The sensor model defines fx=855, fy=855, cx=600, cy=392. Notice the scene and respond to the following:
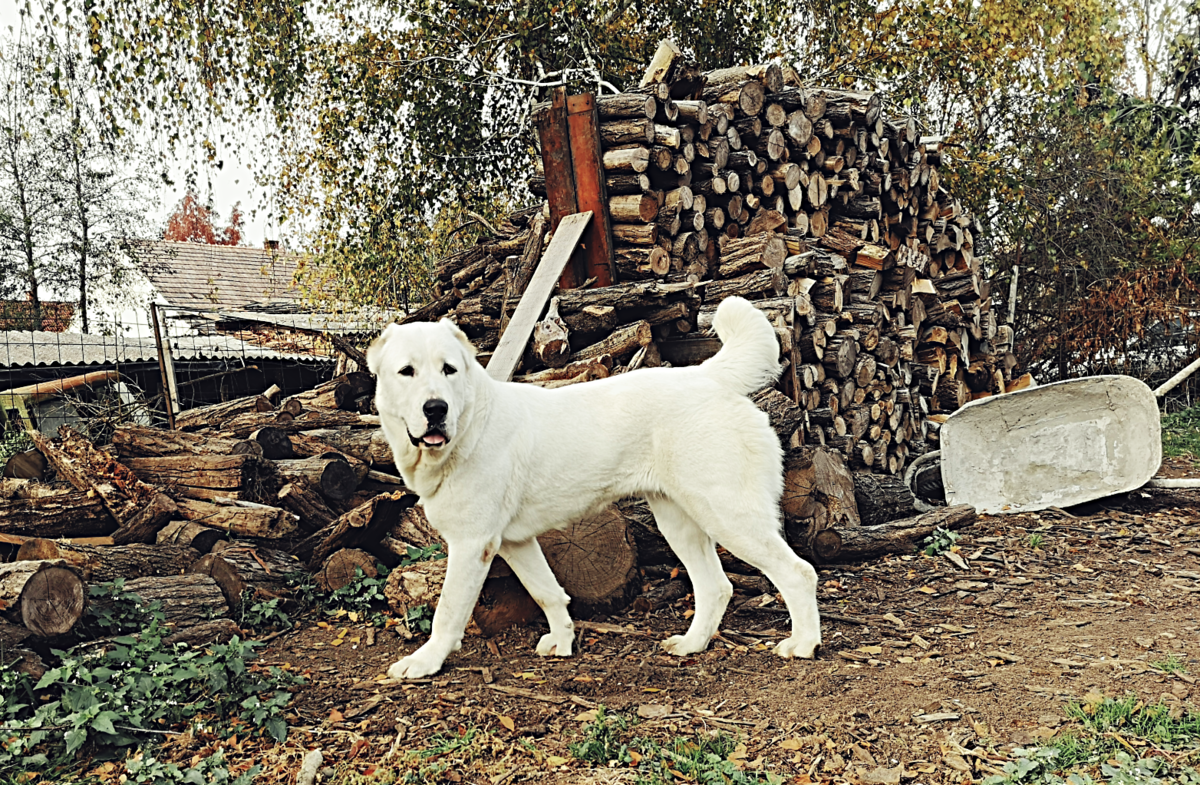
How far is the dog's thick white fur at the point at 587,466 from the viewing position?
12.8 ft

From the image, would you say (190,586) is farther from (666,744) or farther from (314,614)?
(666,744)

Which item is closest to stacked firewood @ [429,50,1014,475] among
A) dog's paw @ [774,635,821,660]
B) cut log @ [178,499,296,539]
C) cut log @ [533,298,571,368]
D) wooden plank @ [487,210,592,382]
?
cut log @ [533,298,571,368]

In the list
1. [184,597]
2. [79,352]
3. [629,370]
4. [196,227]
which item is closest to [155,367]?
[79,352]

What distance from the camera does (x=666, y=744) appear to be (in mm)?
3150

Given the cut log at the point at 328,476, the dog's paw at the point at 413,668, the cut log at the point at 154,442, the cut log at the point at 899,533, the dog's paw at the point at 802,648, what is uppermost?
the cut log at the point at 154,442

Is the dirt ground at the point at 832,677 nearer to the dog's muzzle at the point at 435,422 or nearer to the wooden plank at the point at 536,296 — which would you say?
the dog's muzzle at the point at 435,422

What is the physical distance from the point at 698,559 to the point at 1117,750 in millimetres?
1980

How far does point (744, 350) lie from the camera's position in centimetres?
423

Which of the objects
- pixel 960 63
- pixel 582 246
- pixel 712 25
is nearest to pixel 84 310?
pixel 712 25

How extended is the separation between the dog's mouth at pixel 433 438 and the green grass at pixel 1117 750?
2.37 metres

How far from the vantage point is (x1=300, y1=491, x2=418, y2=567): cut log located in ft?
16.6

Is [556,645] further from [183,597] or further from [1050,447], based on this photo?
[1050,447]

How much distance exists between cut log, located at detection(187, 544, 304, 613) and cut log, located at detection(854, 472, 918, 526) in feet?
12.5

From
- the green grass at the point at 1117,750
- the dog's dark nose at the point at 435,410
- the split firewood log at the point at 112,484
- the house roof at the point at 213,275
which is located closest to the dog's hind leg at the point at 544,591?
the dog's dark nose at the point at 435,410
